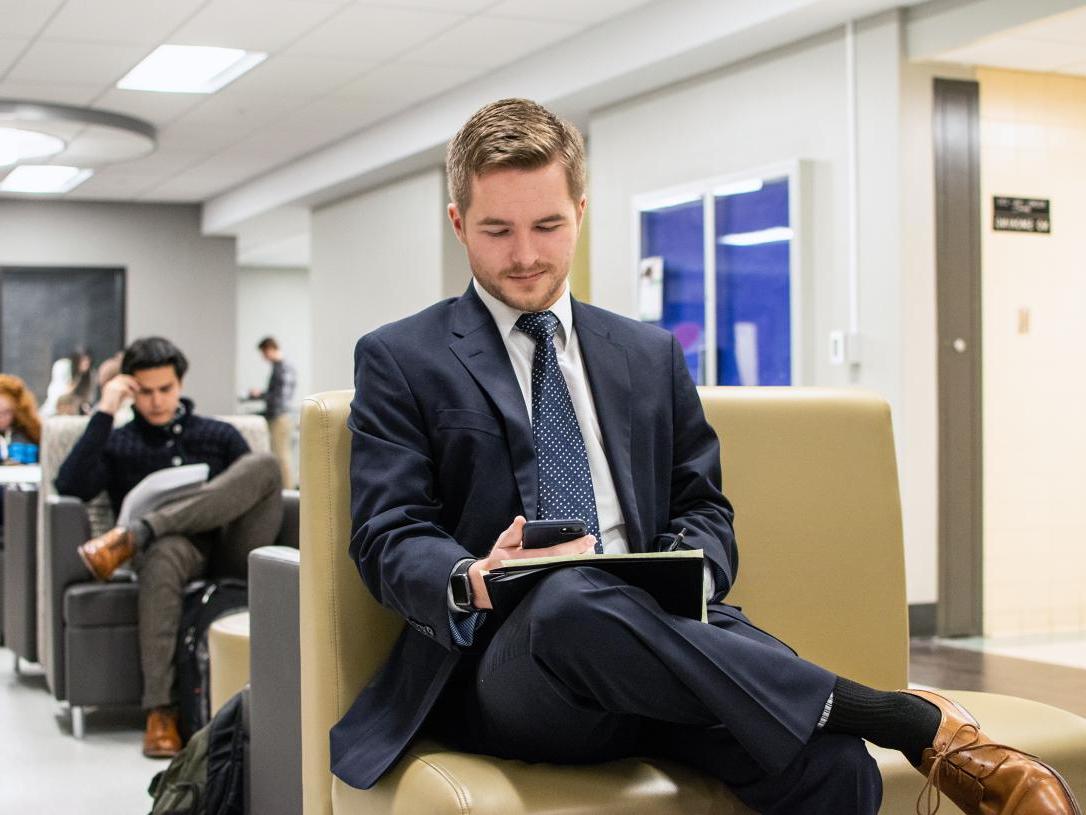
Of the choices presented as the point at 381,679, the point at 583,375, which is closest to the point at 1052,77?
the point at 583,375

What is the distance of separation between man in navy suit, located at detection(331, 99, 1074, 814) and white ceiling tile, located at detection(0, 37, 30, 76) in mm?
6277

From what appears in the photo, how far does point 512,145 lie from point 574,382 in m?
0.36

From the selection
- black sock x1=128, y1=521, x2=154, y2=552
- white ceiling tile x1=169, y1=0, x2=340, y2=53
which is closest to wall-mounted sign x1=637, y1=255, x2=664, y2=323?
white ceiling tile x1=169, y1=0, x2=340, y2=53

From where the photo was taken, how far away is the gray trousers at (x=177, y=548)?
13.0ft

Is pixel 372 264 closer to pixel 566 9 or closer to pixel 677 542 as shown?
pixel 566 9

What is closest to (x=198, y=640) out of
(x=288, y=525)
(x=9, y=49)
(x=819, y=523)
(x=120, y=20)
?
(x=288, y=525)

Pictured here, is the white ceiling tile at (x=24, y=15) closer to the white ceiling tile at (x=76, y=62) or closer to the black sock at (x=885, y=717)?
the white ceiling tile at (x=76, y=62)

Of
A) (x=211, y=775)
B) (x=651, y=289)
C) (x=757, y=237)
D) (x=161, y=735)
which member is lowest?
(x=161, y=735)

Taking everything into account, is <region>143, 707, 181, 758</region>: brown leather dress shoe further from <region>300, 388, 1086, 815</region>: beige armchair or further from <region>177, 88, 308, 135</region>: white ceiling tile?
<region>177, 88, 308, 135</region>: white ceiling tile

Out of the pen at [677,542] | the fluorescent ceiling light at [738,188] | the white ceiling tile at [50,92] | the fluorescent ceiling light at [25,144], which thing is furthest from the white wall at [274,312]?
the pen at [677,542]

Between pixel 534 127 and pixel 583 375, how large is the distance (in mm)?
376

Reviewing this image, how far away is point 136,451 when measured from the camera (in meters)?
4.30

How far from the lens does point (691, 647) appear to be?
1633mm

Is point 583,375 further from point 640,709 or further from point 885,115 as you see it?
point 885,115
